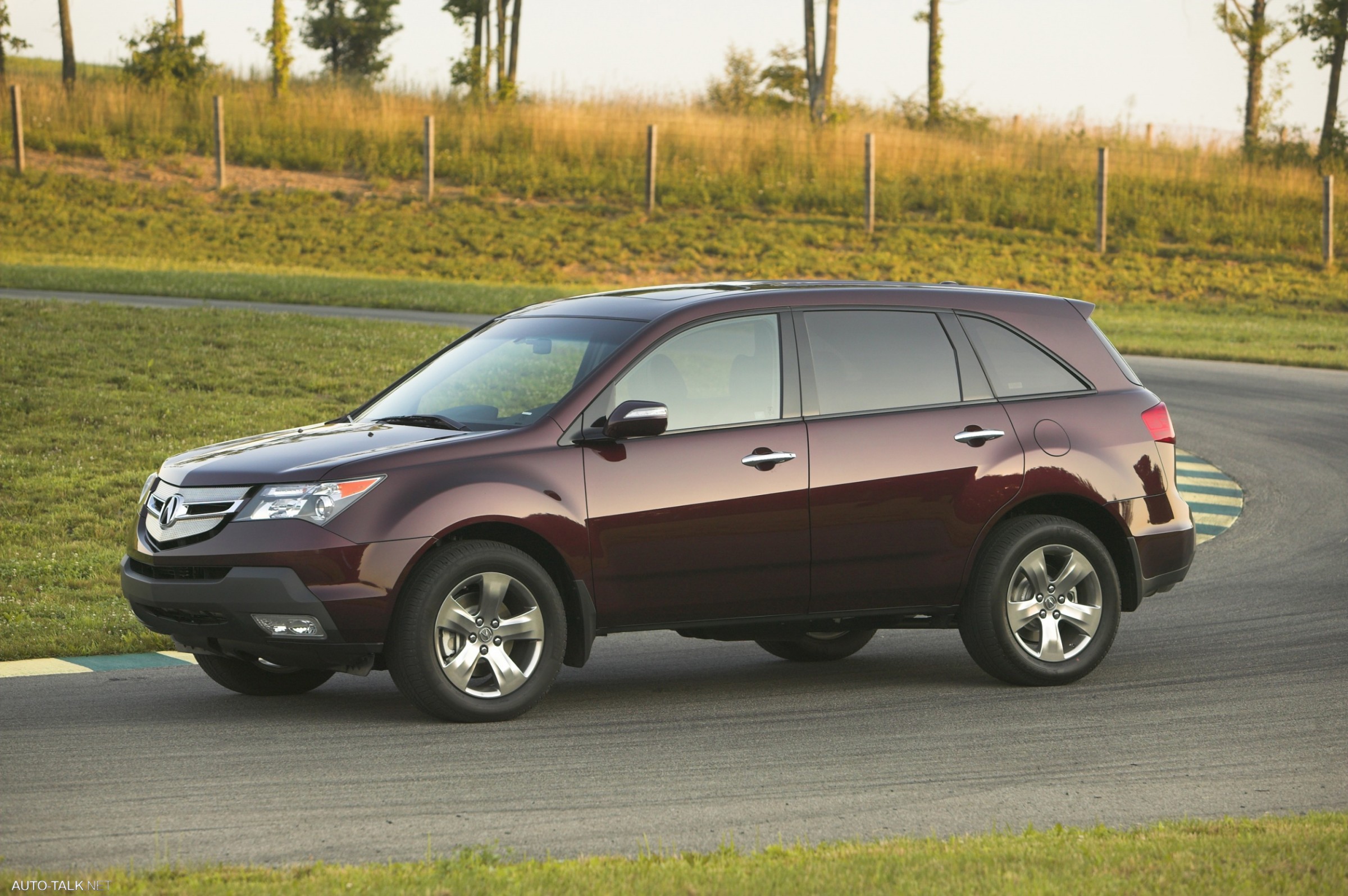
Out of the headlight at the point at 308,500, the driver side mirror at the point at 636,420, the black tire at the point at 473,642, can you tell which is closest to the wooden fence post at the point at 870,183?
the driver side mirror at the point at 636,420

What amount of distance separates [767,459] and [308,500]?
202cm

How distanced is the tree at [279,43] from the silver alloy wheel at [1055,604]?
Result: 1788 inches

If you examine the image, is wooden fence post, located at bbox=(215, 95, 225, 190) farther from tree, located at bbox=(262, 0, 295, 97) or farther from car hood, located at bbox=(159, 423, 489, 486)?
car hood, located at bbox=(159, 423, 489, 486)

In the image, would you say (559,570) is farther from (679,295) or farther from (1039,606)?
(1039,606)

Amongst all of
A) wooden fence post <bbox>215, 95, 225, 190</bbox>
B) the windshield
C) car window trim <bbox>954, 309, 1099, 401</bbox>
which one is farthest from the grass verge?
car window trim <bbox>954, 309, 1099, 401</bbox>

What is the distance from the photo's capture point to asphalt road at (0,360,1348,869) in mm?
5555

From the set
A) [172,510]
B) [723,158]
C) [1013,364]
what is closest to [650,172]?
[723,158]

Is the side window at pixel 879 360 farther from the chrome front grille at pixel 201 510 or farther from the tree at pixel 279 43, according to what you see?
the tree at pixel 279 43

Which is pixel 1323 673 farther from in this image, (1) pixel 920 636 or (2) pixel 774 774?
(2) pixel 774 774

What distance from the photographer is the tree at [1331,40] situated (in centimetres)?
4478

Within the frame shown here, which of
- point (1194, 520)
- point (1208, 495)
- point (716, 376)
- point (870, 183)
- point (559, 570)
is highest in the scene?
point (870, 183)

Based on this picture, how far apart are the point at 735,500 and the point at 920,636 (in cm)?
Result: 279

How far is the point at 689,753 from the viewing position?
21.9 ft

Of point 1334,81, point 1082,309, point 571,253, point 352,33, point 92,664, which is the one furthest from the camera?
point 352,33
